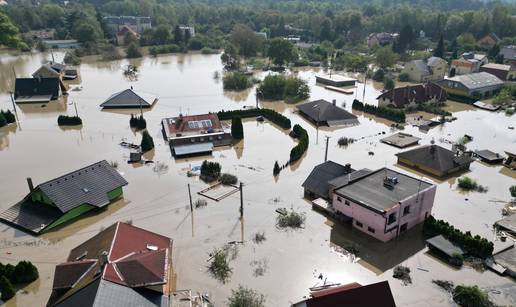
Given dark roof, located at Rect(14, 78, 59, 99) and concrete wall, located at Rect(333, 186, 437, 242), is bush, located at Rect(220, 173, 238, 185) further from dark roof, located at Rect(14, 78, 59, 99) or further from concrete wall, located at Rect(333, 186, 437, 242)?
dark roof, located at Rect(14, 78, 59, 99)

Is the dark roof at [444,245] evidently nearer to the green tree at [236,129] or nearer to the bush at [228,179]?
the bush at [228,179]

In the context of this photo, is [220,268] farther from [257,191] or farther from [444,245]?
[444,245]

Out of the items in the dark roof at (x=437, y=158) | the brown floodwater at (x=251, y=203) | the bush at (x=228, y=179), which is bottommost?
the brown floodwater at (x=251, y=203)

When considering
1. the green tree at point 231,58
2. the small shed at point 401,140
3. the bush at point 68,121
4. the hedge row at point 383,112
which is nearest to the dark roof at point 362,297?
the small shed at point 401,140

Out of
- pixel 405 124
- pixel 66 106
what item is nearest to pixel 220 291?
pixel 405 124

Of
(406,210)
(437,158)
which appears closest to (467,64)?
(437,158)

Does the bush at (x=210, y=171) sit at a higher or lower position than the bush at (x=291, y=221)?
higher
